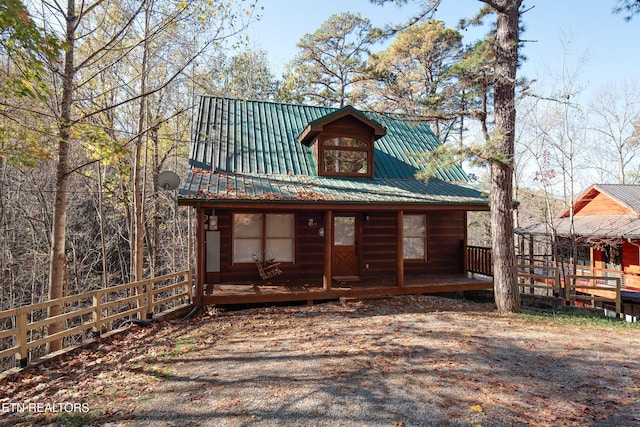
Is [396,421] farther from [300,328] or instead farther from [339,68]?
[339,68]

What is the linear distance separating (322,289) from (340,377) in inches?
174

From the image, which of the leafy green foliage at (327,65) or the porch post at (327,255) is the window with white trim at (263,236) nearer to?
the porch post at (327,255)

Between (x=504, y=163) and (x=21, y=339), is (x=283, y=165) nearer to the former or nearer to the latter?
(x=504, y=163)

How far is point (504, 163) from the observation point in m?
8.15

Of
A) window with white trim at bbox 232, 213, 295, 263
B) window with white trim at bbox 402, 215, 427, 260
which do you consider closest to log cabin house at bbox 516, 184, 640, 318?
window with white trim at bbox 402, 215, 427, 260

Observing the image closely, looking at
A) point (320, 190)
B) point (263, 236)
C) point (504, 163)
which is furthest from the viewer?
point (263, 236)

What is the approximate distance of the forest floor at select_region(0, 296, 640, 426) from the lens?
3758 mm

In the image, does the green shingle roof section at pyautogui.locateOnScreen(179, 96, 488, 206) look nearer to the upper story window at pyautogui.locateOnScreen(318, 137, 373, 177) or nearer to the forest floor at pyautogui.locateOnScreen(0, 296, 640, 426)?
the upper story window at pyautogui.locateOnScreen(318, 137, 373, 177)

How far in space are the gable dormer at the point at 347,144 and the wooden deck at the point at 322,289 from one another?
339 cm

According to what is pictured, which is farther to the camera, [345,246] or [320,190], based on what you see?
[345,246]

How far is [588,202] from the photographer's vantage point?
781 inches

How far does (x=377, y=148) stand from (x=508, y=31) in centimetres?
531

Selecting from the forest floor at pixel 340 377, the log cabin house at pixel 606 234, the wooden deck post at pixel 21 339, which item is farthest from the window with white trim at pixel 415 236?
the wooden deck post at pixel 21 339

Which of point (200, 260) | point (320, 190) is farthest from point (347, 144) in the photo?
point (200, 260)
